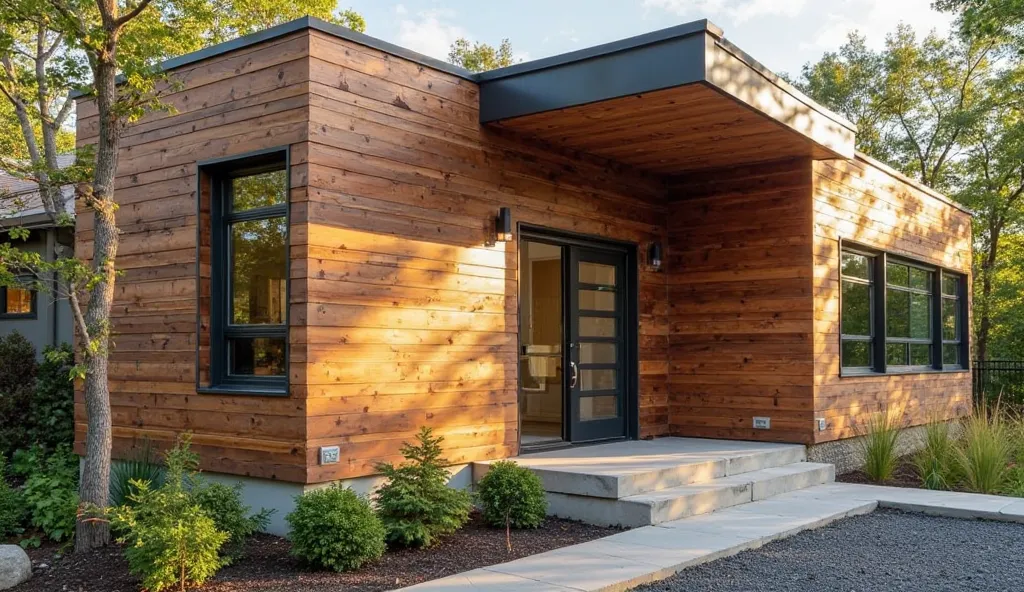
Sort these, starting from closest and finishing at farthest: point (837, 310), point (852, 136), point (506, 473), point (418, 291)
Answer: point (506, 473) → point (418, 291) → point (852, 136) → point (837, 310)

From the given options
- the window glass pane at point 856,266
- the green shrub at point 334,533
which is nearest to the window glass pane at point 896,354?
the window glass pane at point 856,266

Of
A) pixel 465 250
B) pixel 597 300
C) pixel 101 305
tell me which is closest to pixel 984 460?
pixel 597 300

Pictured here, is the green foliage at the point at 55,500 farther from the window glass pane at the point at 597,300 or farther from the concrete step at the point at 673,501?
the window glass pane at the point at 597,300

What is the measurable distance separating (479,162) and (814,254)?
3.34m

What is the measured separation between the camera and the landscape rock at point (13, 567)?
15.3 feet

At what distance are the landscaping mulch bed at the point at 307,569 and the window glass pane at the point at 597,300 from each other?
8.56 ft

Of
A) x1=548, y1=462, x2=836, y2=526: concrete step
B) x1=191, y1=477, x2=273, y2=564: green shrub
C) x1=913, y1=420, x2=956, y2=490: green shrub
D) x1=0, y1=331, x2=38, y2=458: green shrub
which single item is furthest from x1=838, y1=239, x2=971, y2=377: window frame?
x1=0, y1=331, x2=38, y2=458: green shrub

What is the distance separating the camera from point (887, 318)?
31.1ft

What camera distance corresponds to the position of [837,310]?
8.27 meters

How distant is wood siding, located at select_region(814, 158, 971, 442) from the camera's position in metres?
8.02

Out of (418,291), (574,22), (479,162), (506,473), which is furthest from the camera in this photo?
(574,22)

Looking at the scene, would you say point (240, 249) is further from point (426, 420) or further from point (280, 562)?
point (280, 562)

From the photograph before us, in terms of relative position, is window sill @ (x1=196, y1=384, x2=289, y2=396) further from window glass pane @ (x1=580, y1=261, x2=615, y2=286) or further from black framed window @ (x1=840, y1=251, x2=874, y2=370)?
black framed window @ (x1=840, y1=251, x2=874, y2=370)

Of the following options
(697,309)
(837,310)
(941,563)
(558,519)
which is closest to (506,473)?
(558,519)
